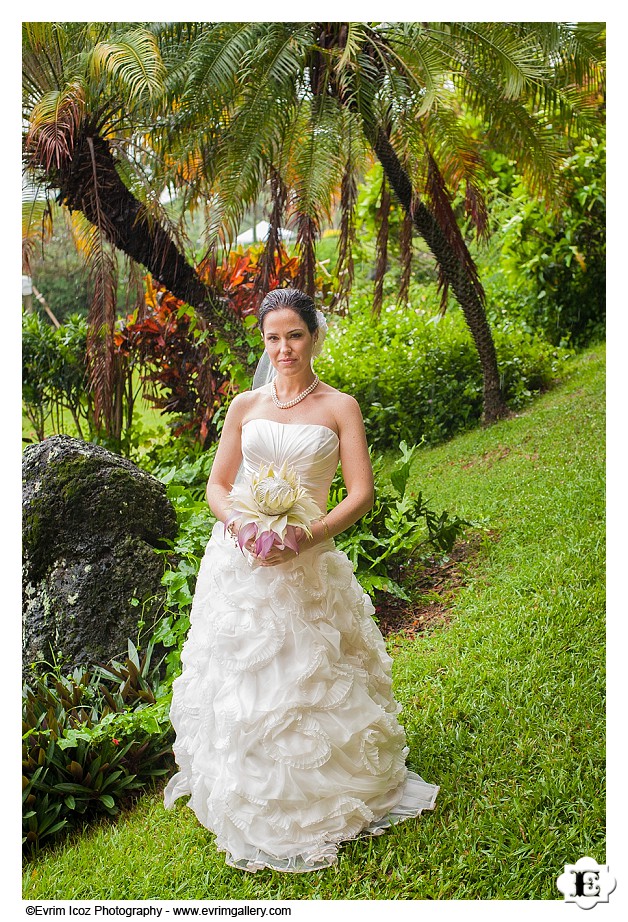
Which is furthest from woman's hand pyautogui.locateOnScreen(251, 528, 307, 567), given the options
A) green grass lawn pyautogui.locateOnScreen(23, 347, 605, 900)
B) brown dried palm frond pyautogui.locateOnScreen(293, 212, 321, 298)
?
brown dried palm frond pyautogui.locateOnScreen(293, 212, 321, 298)

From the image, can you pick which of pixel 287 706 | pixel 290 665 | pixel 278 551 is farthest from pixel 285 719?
pixel 278 551

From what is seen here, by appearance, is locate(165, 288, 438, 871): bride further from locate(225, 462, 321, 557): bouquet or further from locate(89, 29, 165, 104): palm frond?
locate(89, 29, 165, 104): palm frond

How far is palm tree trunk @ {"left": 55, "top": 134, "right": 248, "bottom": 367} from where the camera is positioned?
17.1 feet

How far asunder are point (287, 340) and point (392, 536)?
225cm

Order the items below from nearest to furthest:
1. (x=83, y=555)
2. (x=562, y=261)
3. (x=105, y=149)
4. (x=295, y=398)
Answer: (x=295, y=398), (x=83, y=555), (x=105, y=149), (x=562, y=261)

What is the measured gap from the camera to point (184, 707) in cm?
312

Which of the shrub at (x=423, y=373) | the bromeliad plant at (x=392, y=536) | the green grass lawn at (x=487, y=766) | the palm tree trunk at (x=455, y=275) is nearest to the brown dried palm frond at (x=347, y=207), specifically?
the palm tree trunk at (x=455, y=275)

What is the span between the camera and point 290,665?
2906mm

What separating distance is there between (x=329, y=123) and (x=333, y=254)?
273 inches

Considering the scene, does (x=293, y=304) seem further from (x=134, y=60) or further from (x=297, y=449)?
(x=134, y=60)

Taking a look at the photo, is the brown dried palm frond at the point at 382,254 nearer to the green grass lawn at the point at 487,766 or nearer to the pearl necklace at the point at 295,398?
the green grass lawn at the point at 487,766

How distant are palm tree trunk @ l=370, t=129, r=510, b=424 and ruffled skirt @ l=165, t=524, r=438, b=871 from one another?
4038 millimetres
